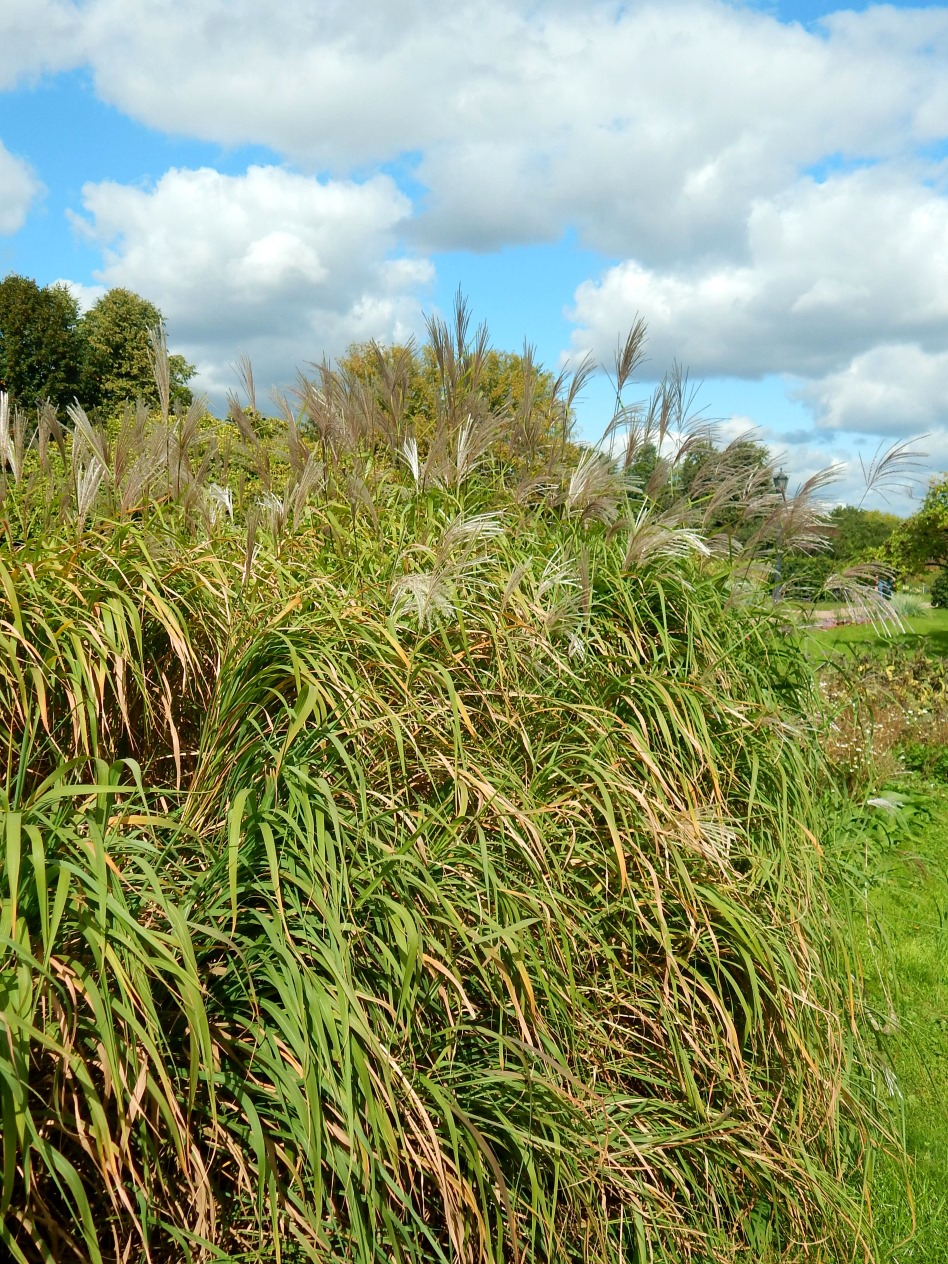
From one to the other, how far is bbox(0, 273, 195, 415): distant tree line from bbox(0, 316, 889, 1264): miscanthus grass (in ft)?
84.8

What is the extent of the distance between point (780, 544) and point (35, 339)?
29.6m

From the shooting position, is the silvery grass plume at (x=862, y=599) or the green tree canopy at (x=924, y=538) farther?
the green tree canopy at (x=924, y=538)

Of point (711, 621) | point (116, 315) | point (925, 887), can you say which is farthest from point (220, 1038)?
point (116, 315)

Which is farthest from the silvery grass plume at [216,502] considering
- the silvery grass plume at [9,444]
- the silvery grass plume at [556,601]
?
the silvery grass plume at [556,601]

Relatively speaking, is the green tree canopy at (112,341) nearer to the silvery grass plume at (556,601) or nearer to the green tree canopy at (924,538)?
the green tree canopy at (924,538)

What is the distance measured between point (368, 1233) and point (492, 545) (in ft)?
5.45

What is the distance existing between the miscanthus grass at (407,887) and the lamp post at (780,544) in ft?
0.24

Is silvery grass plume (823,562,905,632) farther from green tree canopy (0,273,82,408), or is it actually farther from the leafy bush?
green tree canopy (0,273,82,408)

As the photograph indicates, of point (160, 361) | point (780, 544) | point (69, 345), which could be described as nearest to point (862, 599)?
point (780, 544)

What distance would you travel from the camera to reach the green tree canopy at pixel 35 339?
27594mm

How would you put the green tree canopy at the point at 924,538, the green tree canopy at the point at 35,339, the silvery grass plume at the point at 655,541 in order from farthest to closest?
the green tree canopy at the point at 35,339 → the green tree canopy at the point at 924,538 → the silvery grass plume at the point at 655,541

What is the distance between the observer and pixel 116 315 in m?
29.5

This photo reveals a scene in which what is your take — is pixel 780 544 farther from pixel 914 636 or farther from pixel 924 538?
pixel 924 538

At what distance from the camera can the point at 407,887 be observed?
1769 mm
